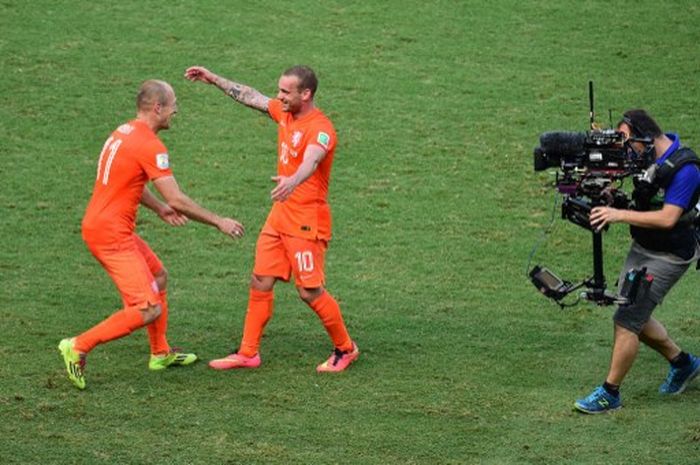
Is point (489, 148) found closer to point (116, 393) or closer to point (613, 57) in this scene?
point (613, 57)

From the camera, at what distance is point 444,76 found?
19.0 metres

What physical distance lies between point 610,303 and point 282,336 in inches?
126

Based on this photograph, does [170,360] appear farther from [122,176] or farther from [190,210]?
[122,176]

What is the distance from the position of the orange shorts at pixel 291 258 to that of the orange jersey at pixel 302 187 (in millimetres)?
67

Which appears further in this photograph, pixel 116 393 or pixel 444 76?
pixel 444 76

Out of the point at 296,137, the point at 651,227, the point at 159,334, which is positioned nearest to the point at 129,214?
the point at 159,334

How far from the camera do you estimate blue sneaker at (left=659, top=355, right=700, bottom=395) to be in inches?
439

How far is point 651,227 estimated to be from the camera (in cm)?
1044

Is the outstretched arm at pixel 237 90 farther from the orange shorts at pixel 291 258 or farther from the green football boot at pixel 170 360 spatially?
the green football boot at pixel 170 360

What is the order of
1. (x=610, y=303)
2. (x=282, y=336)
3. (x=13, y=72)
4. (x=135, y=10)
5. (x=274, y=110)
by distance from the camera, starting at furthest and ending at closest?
(x=135, y=10) → (x=13, y=72) → (x=282, y=336) → (x=274, y=110) → (x=610, y=303)

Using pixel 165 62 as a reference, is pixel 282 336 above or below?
below

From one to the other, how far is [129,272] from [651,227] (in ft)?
12.8

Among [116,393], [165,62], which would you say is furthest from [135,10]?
[116,393]

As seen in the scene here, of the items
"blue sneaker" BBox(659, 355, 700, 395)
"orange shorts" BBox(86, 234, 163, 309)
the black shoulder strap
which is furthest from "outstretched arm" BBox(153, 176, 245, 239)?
"blue sneaker" BBox(659, 355, 700, 395)
